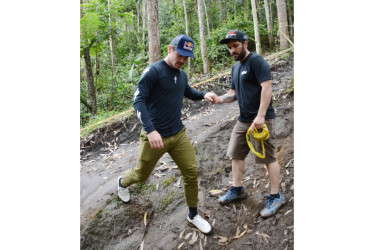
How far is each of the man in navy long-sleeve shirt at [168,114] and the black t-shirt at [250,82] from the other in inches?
22.4

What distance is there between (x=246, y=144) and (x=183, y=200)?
1056 millimetres

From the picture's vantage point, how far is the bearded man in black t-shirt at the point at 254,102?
2.25m

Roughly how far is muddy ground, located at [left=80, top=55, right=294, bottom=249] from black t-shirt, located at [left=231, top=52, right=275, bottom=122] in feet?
2.53

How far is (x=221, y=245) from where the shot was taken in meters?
2.37

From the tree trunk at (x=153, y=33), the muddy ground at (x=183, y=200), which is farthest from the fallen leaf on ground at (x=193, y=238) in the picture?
the tree trunk at (x=153, y=33)

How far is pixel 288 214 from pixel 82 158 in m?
2.89

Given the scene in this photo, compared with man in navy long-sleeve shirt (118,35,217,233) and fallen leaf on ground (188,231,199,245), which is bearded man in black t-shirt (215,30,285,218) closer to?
man in navy long-sleeve shirt (118,35,217,233)

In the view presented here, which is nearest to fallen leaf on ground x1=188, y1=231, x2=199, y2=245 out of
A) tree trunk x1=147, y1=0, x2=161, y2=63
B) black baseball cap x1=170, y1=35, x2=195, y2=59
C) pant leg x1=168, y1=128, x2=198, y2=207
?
pant leg x1=168, y1=128, x2=198, y2=207

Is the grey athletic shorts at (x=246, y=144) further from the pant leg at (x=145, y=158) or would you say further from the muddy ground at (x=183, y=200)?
the pant leg at (x=145, y=158)

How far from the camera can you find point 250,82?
2.39 m

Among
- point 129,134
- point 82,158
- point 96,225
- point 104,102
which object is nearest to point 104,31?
point 104,102

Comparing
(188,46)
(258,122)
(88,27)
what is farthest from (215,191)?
(88,27)

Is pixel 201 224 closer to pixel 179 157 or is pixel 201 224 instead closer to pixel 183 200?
pixel 183 200

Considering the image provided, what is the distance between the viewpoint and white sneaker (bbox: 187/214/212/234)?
249 cm
